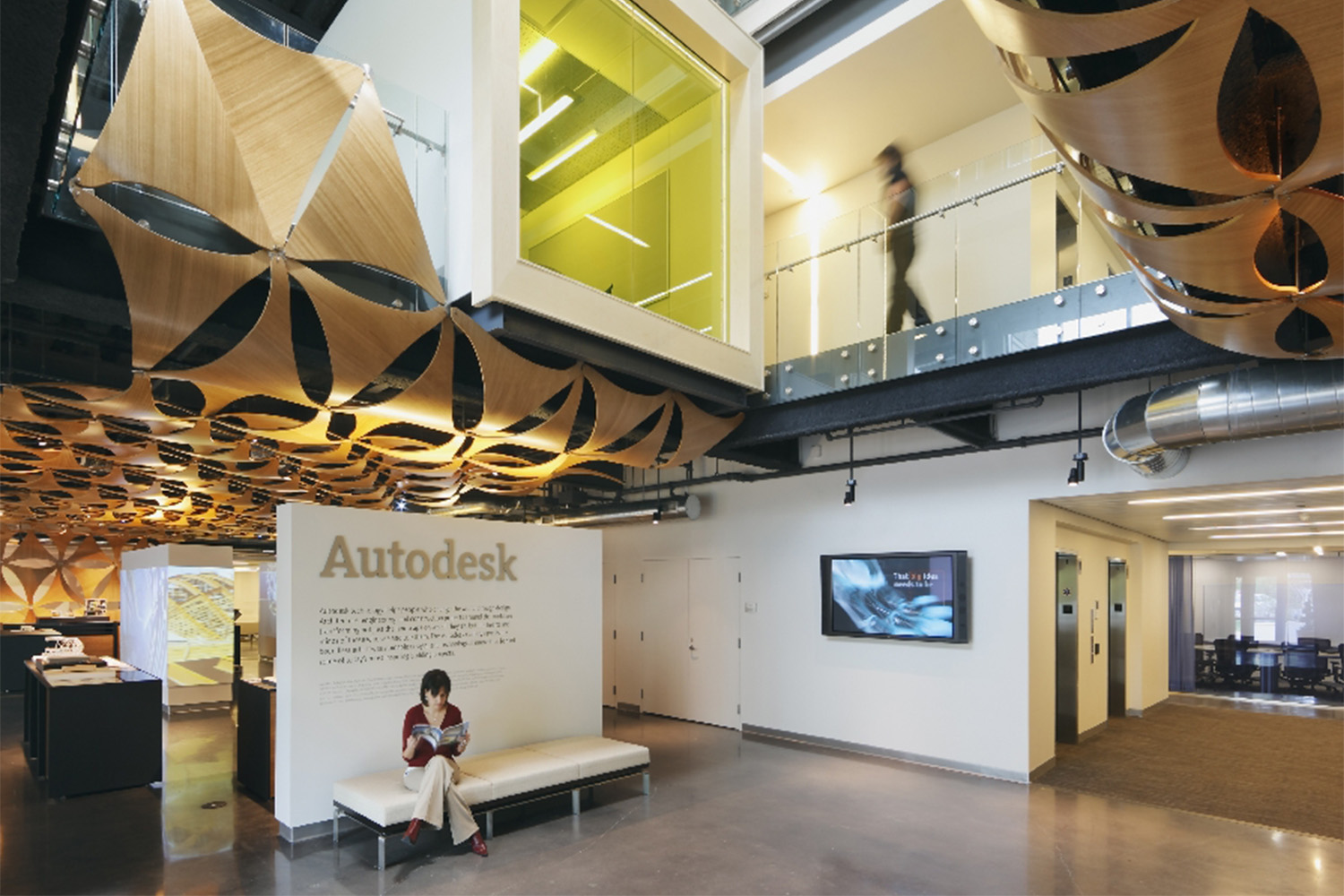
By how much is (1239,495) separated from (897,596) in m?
3.49

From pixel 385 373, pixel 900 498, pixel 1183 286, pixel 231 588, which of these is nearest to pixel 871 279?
pixel 900 498

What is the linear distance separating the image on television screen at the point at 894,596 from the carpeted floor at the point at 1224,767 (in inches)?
76.8

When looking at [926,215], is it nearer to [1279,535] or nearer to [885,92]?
[885,92]

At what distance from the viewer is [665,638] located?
1174cm

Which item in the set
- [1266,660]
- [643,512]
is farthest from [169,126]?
[1266,660]

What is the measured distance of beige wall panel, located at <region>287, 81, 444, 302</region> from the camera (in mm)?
4320

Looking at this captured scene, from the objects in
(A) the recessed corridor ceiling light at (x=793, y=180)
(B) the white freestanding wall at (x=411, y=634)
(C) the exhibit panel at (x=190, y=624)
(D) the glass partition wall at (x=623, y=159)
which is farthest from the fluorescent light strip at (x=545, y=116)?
(C) the exhibit panel at (x=190, y=624)

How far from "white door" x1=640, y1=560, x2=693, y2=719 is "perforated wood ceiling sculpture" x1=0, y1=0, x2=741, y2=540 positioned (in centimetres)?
328

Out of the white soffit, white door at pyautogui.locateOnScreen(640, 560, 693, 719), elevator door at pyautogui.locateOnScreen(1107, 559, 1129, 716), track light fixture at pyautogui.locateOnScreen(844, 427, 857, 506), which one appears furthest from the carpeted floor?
the white soffit

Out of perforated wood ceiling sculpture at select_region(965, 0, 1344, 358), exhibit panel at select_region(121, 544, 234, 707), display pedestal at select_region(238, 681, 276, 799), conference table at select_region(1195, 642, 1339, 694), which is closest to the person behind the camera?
perforated wood ceiling sculpture at select_region(965, 0, 1344, 358)

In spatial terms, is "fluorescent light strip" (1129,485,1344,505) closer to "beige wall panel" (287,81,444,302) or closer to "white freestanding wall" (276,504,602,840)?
"white freestanding wall" (276,504,602,840)

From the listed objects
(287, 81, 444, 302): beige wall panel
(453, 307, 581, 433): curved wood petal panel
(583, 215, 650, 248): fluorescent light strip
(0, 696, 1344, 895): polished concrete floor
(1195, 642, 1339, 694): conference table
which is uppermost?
(583, 215, 650, 248): fluorescent light strip

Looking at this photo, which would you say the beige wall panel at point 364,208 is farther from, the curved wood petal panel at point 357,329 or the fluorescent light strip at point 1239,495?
the fluorescent light strip at point 1239,495

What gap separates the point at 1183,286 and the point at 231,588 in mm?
15384
